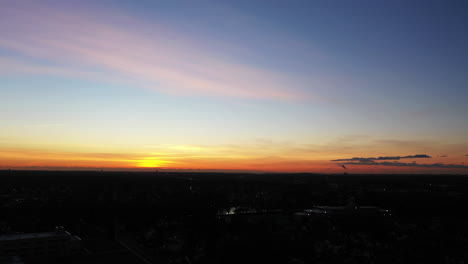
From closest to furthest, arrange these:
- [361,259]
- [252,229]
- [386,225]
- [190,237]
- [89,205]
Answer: [361,259], [190,237], [252,229], [386,225], [89,205]

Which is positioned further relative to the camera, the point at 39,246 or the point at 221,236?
the point at 221,236

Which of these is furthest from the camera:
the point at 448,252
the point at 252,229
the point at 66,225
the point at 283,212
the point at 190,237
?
the point at 283,212

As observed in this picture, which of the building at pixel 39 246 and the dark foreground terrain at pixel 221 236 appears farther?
the dark foreground terrain at pixel 221 236

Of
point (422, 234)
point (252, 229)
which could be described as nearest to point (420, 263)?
point (422, 234)

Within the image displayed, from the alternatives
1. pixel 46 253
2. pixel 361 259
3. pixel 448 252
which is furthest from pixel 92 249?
pixel 448 252

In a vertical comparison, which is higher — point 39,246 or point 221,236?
point 39,246

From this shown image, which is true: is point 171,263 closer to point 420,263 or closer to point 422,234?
point 420,263

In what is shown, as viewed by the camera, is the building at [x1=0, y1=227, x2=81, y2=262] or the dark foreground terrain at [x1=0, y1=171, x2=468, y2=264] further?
the dark foreground terrain at [x1=0, y1=171, x2=468, y2=264]

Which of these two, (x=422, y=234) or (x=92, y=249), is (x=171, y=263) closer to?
(x=92, y=249)

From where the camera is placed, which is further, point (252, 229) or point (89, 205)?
point (89, 205)
